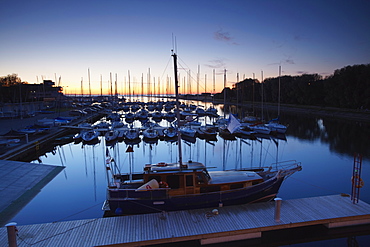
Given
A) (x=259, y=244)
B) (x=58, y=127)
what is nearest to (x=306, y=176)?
(x=259, y=244)

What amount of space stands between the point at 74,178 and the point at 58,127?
23.2 meters

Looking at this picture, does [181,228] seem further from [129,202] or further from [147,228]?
[129,202]

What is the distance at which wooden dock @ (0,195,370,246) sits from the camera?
871 cm

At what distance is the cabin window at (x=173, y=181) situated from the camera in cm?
1126

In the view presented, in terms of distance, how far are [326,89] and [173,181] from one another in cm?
6901

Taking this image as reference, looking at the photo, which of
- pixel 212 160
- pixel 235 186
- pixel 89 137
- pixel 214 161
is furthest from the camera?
pixel 89 137

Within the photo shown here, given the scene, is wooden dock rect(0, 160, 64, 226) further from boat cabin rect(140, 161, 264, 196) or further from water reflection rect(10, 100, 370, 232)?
boat cabin rect(140, 161, 264, 196)

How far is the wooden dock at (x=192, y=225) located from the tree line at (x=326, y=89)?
38.9m

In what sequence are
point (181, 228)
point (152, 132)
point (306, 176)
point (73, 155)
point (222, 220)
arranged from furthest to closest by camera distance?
1. point (152, 132)
2. point (73, 155)
3. point (306, 176)
4. point (222, 220)
5. point (181, 228)

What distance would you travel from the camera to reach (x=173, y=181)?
444 inches

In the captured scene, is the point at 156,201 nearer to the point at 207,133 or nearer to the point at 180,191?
the point at 180,191

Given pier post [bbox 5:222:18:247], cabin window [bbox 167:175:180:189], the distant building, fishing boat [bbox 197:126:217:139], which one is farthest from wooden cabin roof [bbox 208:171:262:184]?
the distant building

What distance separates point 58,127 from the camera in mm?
38656

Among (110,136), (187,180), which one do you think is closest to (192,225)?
(187,180)
